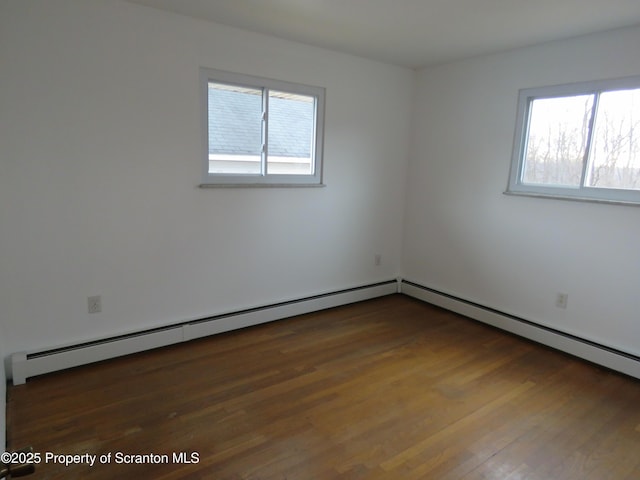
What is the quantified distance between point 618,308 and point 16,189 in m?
3.96

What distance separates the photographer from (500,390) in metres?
2.61

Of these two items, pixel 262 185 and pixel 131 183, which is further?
pixel 262 185

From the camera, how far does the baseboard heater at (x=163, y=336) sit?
8.26 ft

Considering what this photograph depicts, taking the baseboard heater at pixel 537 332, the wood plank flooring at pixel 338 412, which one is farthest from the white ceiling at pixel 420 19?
the wood plank flooring at pixel 338 412

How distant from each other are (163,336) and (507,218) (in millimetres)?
2908

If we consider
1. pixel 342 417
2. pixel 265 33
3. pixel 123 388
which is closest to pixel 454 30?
pixel 265 33

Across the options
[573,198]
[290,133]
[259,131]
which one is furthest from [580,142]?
[259,131]

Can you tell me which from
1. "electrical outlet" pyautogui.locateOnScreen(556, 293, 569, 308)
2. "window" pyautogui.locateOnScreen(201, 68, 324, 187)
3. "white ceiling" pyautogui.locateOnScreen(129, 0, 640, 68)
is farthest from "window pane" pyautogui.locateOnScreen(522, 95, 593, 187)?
"window" pyautogui.locateOnScreen(201, 68, 324, 187)

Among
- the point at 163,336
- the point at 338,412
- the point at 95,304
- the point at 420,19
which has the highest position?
the point at 420,19

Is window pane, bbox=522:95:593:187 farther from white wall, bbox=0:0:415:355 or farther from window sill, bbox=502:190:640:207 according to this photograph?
white wall, bbox=0:0:415:355

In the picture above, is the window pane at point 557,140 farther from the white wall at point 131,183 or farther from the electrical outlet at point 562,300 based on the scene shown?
the white wall at point 131,183

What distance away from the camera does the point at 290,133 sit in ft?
11.3

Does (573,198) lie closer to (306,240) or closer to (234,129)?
(306,240)

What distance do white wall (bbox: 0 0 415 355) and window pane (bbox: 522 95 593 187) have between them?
152 cm
